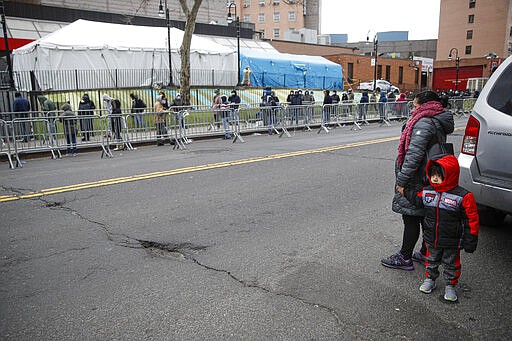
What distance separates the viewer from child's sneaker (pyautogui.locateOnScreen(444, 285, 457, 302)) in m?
3.59

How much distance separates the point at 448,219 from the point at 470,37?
74868mm

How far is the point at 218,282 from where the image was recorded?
3955 millimetres

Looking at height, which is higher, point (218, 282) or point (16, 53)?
point (16, 53)

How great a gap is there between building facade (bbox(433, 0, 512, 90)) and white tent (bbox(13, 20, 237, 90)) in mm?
44809

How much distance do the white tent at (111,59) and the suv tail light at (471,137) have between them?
19.6 meters

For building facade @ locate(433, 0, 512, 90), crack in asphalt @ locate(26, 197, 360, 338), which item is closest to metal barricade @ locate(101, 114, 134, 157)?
crack in asphalt @ locate(26, 197, 360, 338)

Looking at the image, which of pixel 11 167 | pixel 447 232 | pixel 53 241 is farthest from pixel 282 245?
pixel 11 167

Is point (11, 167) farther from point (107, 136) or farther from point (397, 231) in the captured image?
point (397, 231)

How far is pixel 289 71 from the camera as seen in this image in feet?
105

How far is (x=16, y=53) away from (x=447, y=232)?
78.2ft

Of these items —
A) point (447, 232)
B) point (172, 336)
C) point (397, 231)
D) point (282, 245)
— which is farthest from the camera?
point (397, 231)

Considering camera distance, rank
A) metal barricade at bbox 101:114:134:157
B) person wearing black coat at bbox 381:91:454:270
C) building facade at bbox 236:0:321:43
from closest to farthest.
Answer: person wearing black coat at bbox 381:91:454:270 < metal barricade at bbox 101:114:134:157 < building facade at bbox 236:0:321:43

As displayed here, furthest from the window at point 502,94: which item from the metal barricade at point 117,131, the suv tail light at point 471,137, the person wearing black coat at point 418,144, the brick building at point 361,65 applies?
the brick building at point 361,65

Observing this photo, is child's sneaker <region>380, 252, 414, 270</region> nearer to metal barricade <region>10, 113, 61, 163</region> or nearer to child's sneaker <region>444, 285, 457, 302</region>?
child's sneaker <region>444, 285, 457, 302</region>
